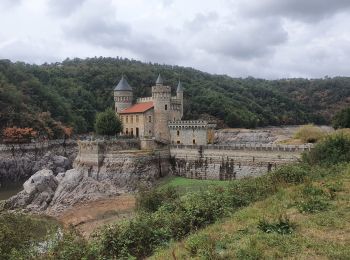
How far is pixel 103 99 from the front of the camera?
4400 inches

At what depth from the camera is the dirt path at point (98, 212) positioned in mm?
38500

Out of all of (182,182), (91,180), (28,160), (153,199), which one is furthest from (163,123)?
(153,199)

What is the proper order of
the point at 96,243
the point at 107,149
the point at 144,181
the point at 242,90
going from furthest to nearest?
the point at 242,90 < the point at 107,149 < the point at 144,181 < the point at 96,243

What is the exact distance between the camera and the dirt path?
126 ft

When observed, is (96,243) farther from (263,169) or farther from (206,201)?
(263,169)

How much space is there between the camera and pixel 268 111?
5226 inches

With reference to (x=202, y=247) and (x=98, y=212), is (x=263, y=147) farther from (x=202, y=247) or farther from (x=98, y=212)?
(x=202, y=247)

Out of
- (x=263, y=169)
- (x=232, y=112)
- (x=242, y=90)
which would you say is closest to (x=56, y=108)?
(x=232, y=112)

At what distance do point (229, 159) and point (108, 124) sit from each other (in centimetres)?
2053

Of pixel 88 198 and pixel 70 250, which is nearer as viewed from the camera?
pixel 70 250

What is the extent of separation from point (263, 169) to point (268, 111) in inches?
3451

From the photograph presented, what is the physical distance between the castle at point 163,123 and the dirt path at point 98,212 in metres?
16.0

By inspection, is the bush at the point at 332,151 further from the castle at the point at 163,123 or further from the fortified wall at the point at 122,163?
the castle at the point at 163,123

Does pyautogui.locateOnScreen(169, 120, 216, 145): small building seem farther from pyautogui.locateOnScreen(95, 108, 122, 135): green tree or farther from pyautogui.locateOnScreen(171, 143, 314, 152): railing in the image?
pyautogui.locateOnScreen(95, 108, 122, 135): green tree
